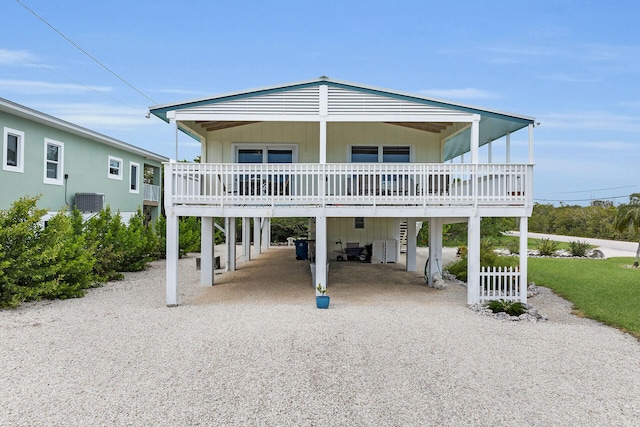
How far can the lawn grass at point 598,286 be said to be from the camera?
10.1 m

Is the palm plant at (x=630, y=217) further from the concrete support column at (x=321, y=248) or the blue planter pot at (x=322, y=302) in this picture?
the blue planter pot at (x=322, y=302)

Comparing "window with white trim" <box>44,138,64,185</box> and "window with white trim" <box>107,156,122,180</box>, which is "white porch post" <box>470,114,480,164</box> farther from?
"window with white trim" <box>107,156,122,180</box>

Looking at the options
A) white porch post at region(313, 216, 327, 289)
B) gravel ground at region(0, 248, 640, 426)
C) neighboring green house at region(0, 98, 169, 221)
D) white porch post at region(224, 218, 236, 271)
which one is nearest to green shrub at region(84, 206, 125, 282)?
neighboring green house at region(0, 98, 169, 221)

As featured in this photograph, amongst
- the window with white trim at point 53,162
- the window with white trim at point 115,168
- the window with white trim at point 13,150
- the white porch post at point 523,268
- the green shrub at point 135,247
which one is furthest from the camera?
the window with white trim at point 115,168

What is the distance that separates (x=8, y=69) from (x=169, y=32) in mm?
7123

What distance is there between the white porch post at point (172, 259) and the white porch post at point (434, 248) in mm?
7687

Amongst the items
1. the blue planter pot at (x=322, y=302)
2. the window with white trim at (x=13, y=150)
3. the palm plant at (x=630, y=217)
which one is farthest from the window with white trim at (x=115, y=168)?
the palm plant at (x=630, y=217)

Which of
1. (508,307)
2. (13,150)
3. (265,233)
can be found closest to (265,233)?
(265,233)

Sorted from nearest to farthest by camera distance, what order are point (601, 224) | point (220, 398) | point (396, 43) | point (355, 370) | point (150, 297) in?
Result: 1. point (220, 398)
2. point (355, 370)
3. point (150, 297)
4. point (396, 43)
5. point (601, 224)

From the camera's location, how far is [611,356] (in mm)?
7270

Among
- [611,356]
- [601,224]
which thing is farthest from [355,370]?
[601,224]

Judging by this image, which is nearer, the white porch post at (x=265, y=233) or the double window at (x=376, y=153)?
the double window at (x=376, y=153)

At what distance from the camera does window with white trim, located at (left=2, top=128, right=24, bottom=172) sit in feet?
44.6

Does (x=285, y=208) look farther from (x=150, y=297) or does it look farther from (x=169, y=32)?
(x=169, y=32)
